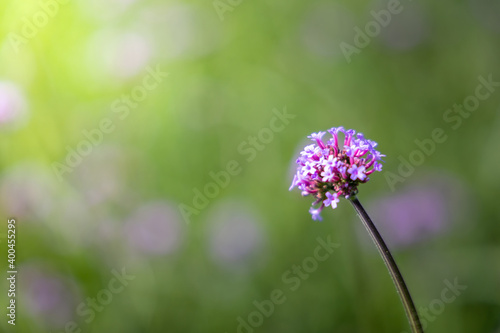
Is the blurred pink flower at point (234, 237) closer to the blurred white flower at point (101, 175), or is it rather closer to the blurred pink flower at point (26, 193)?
the blurred white flower at point (101, 175)

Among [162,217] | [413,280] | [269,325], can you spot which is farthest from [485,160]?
[162,217]

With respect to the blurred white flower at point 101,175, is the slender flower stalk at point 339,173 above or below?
below

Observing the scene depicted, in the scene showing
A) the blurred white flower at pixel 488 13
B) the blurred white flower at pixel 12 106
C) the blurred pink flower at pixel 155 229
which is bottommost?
the blurred pink flower at pixel 155 229

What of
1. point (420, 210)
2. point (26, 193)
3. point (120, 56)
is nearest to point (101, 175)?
point (26, 193)

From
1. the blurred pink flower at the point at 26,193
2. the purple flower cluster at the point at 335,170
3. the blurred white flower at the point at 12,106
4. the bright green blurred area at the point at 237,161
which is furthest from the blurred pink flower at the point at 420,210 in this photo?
the blurred white flower at the point at 12,106

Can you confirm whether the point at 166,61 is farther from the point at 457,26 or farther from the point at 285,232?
the point at 457,26

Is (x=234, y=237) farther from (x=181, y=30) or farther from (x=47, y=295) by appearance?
(x=181, y=30)

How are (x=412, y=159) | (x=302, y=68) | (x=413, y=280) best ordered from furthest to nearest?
(x=302, y=68) < (x=412, y=159) < (x=413, y=280)
